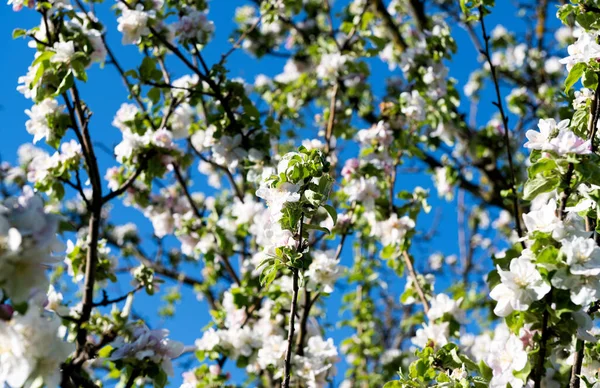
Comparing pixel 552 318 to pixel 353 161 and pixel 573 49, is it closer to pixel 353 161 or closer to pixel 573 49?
pixel 573 49

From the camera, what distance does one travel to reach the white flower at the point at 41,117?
2.91m

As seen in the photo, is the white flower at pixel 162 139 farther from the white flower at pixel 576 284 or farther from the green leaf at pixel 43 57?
the white flower at pixel 576 284

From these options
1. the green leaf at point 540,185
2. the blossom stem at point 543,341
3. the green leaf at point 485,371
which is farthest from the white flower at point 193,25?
the blossom stem at point 543,341

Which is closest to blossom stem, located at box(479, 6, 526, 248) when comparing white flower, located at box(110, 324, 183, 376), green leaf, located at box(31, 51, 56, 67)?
white flower, located at box(110, 324, 183, 376)

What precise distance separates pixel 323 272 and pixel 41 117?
60.0 inches

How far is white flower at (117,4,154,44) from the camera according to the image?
122 inches

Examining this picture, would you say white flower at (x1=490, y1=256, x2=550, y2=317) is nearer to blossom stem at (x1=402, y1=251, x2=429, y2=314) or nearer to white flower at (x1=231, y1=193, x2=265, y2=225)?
blossom stem at (x1=402, y1=251, x2=429, y2=314)

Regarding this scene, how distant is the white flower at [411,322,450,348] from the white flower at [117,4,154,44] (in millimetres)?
2003

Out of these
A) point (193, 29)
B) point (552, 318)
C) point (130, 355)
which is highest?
point (193, 29)

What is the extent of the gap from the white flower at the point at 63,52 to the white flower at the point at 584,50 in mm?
2005

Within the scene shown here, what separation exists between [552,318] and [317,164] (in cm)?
76

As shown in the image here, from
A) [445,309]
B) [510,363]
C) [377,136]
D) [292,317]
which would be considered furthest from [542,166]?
[377,136]

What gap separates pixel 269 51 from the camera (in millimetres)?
5473

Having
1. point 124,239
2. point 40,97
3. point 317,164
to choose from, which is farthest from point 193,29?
point 124,239
